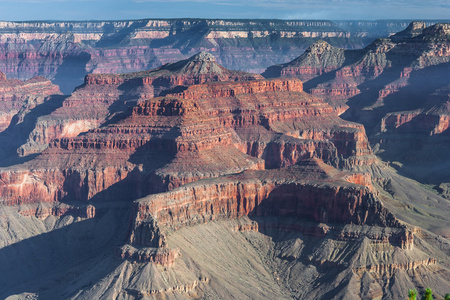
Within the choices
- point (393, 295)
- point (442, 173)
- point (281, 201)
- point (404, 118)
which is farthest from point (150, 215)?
point (404, 118)

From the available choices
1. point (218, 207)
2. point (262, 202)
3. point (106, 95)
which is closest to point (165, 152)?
point (218, 207)

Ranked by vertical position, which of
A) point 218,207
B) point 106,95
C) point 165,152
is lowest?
point 218,207

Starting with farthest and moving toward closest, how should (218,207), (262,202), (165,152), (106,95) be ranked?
1. (106,95)
2. (165,152)
3. (262,202)
4. (218,207)

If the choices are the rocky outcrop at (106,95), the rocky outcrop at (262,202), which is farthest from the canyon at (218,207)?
the rocky outcrop at (106,95)

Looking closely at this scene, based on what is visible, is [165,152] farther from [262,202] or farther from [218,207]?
[262,202]

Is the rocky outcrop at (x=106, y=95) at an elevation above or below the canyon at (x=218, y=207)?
above

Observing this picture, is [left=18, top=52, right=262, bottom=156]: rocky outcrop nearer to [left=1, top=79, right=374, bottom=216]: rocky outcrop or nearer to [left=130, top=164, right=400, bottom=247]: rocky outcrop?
[left=1, top=79, right=374, bottom=216]: rocky outcrop

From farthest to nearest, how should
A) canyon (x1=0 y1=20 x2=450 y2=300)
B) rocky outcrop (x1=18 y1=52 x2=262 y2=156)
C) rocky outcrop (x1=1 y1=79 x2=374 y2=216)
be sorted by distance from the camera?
rocky outcrop (x1=18 y1=52 x2=262 y2=156) → rocky outcrop (x1=1 y1=79 x2=374 y2=216) → canyon (x1=0 y1=20 x2=450 y2=300)

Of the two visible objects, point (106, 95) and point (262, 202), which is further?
point (106, 95)

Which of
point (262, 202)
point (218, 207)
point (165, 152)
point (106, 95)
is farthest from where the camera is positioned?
point (106, 95)

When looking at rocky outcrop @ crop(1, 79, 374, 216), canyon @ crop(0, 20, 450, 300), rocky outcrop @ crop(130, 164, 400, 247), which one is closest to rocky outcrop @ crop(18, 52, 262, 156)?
canyon @ crop(0, 20, 450, 300)

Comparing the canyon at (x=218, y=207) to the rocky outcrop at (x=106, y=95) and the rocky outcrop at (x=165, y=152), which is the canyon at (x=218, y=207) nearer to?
the rocky outcrop at (x=165, y=152)
